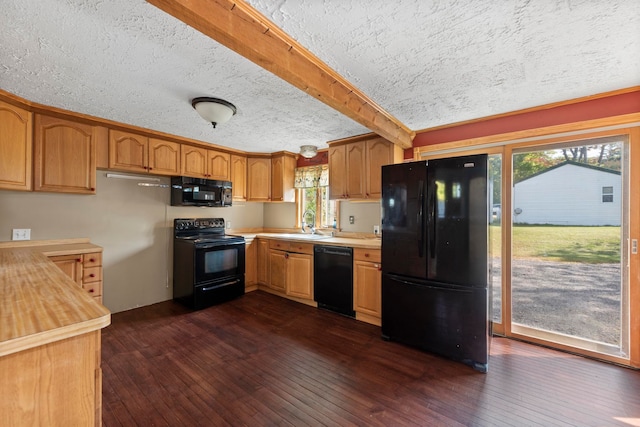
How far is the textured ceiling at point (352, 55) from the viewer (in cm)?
136

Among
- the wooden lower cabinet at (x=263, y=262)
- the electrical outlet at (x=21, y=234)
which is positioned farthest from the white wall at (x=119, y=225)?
the wooden lower cabinet at (x=263, y=262)

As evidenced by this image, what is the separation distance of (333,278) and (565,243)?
2.39m

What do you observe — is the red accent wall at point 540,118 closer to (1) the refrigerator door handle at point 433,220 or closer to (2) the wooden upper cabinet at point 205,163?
(1) the refrigerator door handle at point 433,220

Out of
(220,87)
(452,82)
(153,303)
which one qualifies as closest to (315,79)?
(220,87)

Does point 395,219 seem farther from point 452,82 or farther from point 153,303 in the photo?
point 153,303

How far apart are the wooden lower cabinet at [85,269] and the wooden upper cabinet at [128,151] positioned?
1.08 metres

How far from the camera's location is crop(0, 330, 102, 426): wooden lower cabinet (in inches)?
31.4

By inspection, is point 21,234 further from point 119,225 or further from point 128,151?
point 128,151

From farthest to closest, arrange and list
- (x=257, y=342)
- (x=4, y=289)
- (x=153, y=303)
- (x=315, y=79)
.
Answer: (x=153, y=303), (x=257, y=342), (x=315, y=79), (x=4, y=289)

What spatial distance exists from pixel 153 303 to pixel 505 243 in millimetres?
4403

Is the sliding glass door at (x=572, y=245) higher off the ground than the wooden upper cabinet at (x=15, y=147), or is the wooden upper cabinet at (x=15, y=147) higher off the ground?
the wooden upper cabinet at (x=15, y=147)

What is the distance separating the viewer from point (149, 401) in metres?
1.82

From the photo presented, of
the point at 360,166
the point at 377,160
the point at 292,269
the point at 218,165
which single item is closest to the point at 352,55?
the point at 377,160

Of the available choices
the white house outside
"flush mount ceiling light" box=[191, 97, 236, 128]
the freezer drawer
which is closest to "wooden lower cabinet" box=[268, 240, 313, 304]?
the freezer drawer
